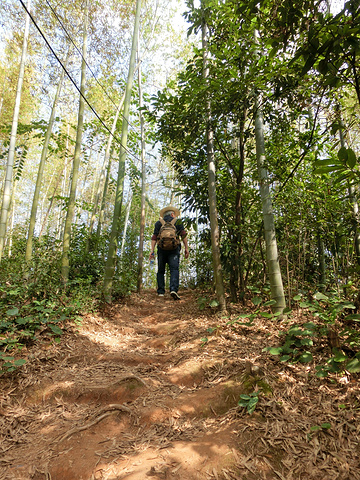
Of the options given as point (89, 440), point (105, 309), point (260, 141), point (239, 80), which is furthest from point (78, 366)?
point (239, 80)

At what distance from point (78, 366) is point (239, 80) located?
3631 millimetres

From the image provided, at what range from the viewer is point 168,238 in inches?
213

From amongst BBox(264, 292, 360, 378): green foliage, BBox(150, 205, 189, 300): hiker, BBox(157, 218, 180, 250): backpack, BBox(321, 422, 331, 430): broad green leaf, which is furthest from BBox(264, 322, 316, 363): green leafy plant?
BBox(157, 218, 180, 250): backpack

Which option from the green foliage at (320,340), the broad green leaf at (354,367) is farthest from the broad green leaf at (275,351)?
the broad green leaf at (354,367)

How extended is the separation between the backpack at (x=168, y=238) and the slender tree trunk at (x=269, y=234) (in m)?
2.62

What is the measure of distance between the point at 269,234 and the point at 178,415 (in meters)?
2.04

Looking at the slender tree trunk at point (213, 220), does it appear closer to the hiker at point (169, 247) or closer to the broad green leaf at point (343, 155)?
the hiker at point (169, 247)

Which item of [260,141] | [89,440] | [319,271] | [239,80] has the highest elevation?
[239,80]

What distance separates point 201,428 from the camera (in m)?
1.76

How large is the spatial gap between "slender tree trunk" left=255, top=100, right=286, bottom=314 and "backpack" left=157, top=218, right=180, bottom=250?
2.62 m

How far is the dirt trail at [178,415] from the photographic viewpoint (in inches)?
55.7

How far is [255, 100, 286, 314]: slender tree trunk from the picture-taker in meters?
2.90

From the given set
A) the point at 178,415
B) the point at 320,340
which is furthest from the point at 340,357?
the point at 178,415

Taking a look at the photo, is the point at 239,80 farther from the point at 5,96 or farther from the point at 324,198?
the point at 5,96
